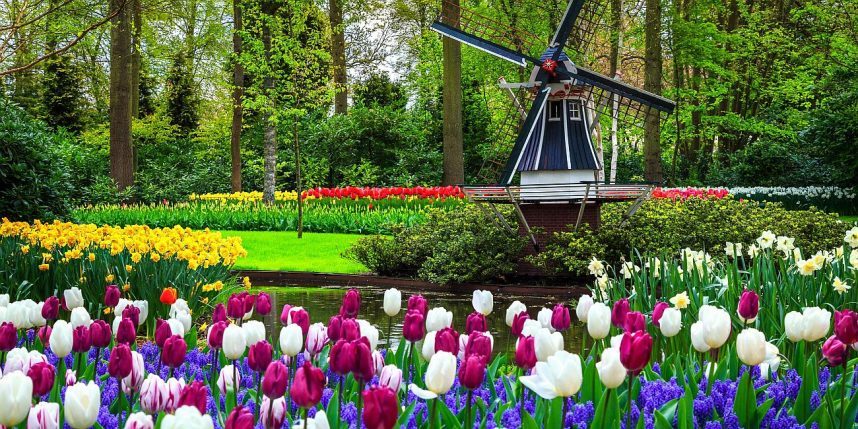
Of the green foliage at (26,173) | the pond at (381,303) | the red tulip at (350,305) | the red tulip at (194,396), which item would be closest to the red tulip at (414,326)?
the red tulip at (350,305)

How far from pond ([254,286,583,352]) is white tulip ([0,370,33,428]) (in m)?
5.07

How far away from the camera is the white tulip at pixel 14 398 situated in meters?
1.80

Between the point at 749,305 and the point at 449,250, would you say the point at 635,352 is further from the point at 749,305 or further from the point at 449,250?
the point at 449,250

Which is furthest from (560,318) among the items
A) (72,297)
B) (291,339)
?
(72,297)

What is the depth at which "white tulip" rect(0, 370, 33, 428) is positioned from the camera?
1.80 meters

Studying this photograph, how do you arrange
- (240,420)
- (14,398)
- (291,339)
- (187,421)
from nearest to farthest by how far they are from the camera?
(187,421)
(240,420)
(14,398)
(291,339)

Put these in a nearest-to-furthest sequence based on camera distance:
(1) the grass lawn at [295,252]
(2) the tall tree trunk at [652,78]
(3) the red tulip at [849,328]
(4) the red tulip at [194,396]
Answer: (4) the red tulip at [194,396] → (3) the red tulip at [849,328] → (1) the grass lawn at [295,252] → (2) the tall tree trunk at [652,78]

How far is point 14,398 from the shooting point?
1.80 meters

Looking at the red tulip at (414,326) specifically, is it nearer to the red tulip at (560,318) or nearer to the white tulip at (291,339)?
the white tulip at (291,339)

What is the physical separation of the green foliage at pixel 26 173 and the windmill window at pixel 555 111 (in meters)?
6.07

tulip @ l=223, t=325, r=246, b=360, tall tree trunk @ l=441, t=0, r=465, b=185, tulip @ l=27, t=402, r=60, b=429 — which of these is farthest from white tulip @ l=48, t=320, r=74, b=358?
tall tree trunk @ l=441, t=0, r=465, b=185

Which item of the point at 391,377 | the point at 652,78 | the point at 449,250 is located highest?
the point at 652,78

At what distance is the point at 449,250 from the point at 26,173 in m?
4.80

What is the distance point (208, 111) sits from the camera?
4075 cm
